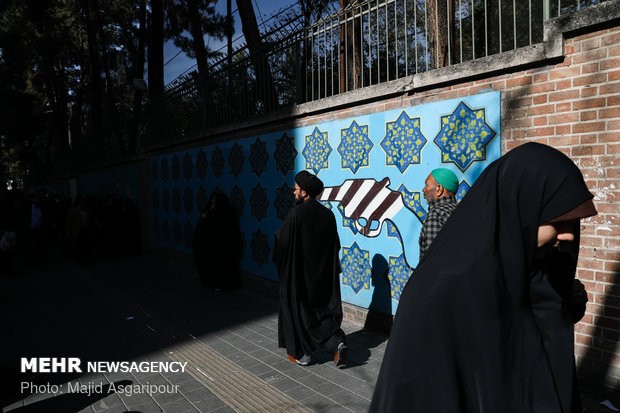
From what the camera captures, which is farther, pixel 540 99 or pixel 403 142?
pixel 403 142

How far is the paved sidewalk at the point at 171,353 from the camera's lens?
3705 millimetres

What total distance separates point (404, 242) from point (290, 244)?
51.3 inches

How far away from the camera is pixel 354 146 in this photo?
5598 millimetres

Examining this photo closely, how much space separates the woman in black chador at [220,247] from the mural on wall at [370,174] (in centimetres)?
22

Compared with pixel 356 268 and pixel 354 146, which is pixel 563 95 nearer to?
pixel 354 146

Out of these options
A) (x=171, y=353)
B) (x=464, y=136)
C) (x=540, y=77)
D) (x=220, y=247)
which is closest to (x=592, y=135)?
(x=540, y=77)

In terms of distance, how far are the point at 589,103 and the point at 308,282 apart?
2913mm

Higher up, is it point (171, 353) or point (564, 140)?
point (564, 140)

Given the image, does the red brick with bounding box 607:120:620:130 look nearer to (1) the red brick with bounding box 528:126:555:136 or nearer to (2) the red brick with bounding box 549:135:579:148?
(2) the red brick with bounding box 549:135:579:148

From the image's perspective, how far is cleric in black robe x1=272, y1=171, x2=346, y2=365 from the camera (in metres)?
4.52

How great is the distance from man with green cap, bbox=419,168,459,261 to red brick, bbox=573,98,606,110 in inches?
42.7

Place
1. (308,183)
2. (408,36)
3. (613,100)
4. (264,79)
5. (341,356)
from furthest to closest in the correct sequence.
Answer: (264,79)
(408,36)
(308,183)
(341,356)
(613,100)

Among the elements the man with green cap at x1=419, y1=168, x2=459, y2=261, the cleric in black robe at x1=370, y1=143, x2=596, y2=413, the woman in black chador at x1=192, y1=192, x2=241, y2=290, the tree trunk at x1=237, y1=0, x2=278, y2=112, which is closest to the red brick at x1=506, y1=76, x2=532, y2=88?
the man with green cap at x1=419, y1=168, x2=459, y2=261

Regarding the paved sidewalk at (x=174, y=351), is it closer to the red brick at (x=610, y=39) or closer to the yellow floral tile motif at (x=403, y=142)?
the yellow floral tile motif at (x=403, y=142)
